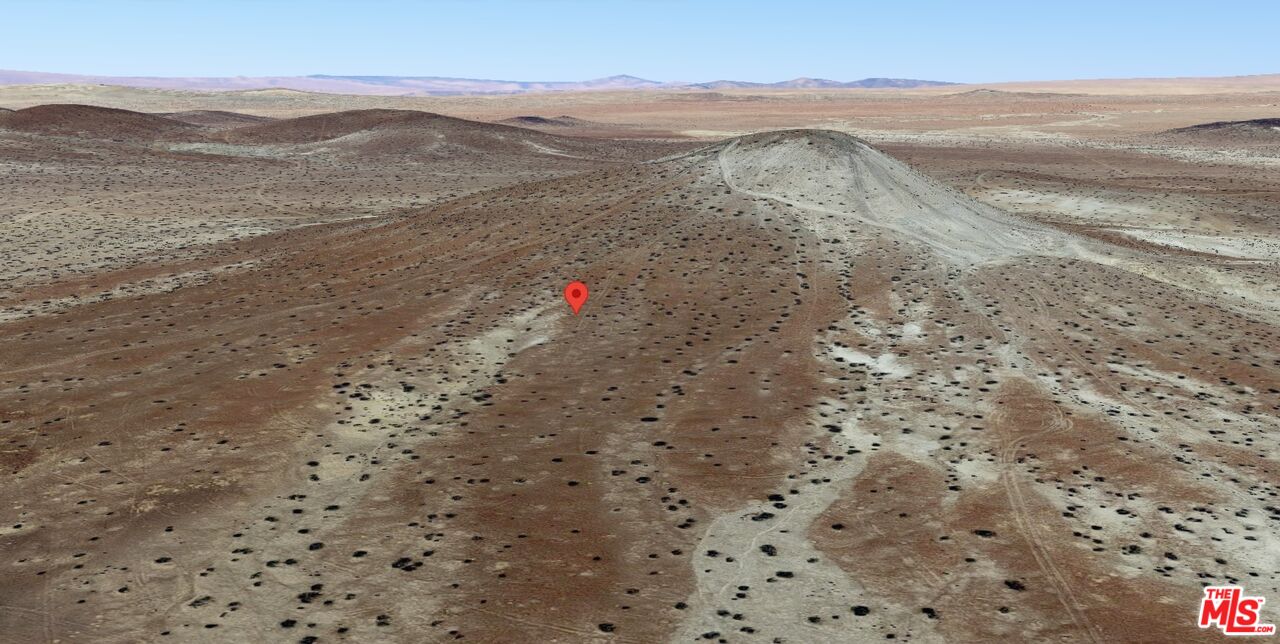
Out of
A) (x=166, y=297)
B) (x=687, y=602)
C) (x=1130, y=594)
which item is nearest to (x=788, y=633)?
(x=687, y=602)

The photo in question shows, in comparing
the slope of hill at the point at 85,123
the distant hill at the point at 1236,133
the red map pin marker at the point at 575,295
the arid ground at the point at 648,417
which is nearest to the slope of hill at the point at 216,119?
the slope of hill at the point at 85,123

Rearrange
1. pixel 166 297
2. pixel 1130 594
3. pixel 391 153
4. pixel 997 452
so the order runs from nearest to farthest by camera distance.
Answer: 1. pixel 1130 594
2. pixel 997 452
3. pixel 166 297
4. pixel 391 153

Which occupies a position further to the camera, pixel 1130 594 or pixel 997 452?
pixel 997 452

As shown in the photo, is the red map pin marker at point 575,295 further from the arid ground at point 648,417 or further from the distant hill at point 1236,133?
the distant hill at point 1236,133

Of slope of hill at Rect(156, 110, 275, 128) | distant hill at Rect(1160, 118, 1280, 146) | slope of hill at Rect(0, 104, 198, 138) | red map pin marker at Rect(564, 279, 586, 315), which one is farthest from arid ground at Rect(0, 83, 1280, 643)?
slope of hill at Rect(156, 110, 275, 128)

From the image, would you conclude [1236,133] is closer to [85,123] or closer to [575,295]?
[575,295]

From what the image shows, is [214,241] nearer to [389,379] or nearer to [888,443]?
[389,379]

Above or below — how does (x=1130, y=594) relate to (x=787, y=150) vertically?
below
